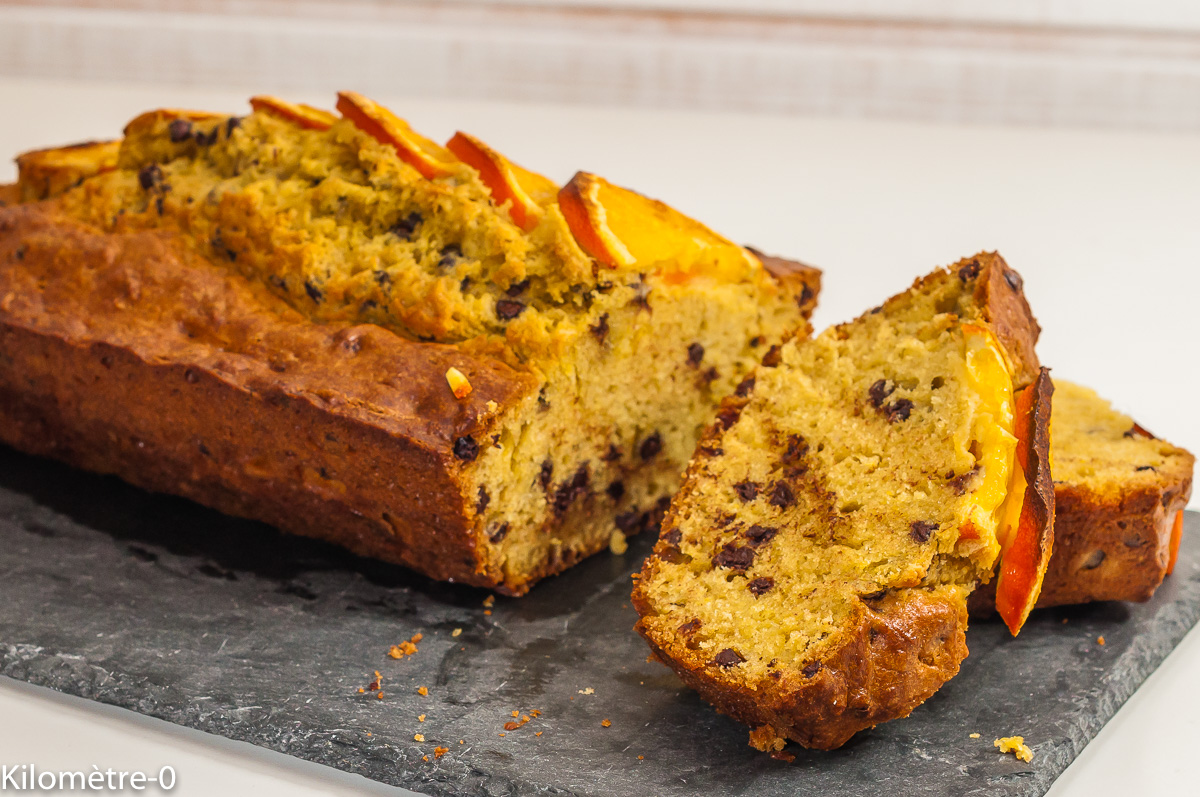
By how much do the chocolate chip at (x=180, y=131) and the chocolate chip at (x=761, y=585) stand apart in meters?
2.38

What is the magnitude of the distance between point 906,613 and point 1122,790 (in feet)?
2.17

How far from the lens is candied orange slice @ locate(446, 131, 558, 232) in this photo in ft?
12.2

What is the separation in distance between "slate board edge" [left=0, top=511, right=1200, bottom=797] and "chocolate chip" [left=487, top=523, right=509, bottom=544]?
2.33ft

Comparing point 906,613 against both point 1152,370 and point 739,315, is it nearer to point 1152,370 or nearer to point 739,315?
point 739,315

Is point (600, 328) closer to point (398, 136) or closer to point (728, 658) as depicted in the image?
point (398, 136)

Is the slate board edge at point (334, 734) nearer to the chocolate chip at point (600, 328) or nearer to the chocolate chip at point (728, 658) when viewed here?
the chocolate chip at point (728, 658)

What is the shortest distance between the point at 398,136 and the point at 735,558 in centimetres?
166

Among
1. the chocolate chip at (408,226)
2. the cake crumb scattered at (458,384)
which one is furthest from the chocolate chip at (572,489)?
the chocolate chip at (408,226)

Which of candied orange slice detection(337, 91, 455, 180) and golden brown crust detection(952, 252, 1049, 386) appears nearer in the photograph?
golden brown crust detection(952, 252, 1049, 386)

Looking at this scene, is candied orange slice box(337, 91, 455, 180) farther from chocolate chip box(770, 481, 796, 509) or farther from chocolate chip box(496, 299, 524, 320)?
chocolate chip box(770, 481, 796, 509)

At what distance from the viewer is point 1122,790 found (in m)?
2.95

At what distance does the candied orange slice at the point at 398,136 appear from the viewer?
389 centimetres

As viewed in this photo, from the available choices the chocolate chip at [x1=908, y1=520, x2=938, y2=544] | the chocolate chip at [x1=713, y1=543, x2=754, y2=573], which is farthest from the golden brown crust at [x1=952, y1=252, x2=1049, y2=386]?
the chocolate chip at [x1=713, y1=543, x2=754, y2=573]

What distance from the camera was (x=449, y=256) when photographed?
12.1ft
